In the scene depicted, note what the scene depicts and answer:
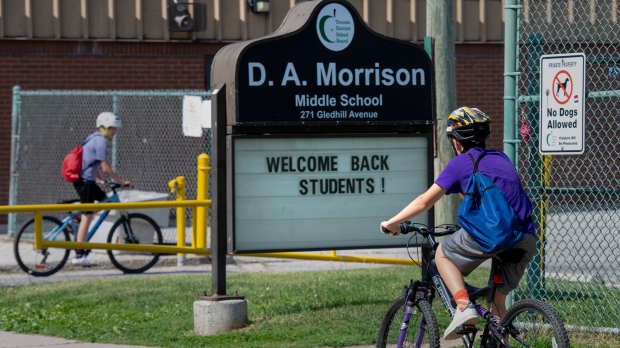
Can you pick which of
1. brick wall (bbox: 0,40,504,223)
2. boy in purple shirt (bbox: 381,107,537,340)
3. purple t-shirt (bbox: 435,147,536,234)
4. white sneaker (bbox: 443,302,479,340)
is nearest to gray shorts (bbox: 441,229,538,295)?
boy in purple shirt (bbox: 381,107,537,340)

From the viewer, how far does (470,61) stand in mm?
19969

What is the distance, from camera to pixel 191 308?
376 inches

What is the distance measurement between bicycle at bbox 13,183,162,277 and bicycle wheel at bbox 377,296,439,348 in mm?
6827

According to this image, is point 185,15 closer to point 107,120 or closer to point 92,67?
point 92,67

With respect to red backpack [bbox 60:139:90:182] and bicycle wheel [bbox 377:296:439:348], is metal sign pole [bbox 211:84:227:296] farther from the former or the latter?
red backpack [bbox 60:139:90:182]

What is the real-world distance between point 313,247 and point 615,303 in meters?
2.35

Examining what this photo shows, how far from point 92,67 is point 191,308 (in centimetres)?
941

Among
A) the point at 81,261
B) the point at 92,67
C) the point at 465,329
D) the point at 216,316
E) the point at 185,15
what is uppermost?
the point at 185,15

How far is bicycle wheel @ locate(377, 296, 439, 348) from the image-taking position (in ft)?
20.2

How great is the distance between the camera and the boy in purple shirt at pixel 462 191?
19.6 ft

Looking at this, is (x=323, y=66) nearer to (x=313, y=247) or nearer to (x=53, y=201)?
(x=313, y=247)

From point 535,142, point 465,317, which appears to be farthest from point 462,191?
point 535,142

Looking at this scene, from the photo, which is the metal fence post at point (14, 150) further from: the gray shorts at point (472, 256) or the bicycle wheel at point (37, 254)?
the gray shorts at point (472, 256)

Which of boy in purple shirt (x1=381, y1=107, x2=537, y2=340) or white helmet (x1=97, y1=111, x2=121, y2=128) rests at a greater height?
white helmet (x1=97, y1=111, x2=121, y2=128)
